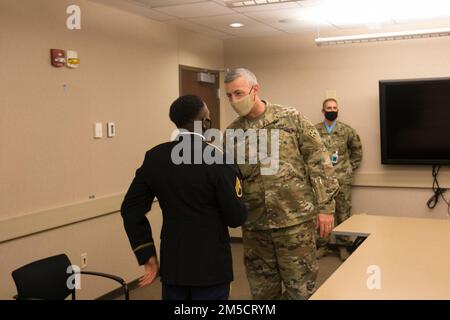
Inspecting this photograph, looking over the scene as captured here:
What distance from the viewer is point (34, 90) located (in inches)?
136

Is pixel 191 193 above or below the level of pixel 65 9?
below

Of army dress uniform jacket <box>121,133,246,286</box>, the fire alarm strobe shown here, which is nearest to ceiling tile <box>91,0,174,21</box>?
the fire alarm strobe

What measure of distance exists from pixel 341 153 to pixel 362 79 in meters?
0.88

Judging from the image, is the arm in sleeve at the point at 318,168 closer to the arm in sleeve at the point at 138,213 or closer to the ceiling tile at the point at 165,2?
A: the arm in sleeve at the point at 138,213

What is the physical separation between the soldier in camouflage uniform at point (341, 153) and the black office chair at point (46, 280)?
10.6 feet

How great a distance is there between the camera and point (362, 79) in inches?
223

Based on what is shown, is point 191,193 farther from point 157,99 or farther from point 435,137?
point 435,137

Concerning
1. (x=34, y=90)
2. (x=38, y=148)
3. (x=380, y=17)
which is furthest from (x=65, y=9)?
(x=380, y=17)

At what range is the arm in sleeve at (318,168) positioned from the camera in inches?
107

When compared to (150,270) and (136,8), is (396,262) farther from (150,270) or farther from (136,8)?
(136,8)

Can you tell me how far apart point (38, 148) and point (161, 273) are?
1700mm

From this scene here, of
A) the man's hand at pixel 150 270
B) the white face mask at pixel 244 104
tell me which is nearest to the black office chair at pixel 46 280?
the man's hand at pixel 150 270

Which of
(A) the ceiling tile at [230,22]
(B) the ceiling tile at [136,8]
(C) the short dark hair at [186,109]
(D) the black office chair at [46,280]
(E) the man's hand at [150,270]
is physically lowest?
(D) the black office chair at [46,280]

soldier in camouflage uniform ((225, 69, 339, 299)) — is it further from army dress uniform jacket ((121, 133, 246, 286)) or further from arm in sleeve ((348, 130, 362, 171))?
arm in sleeve ((348, 130, 362, 171))
